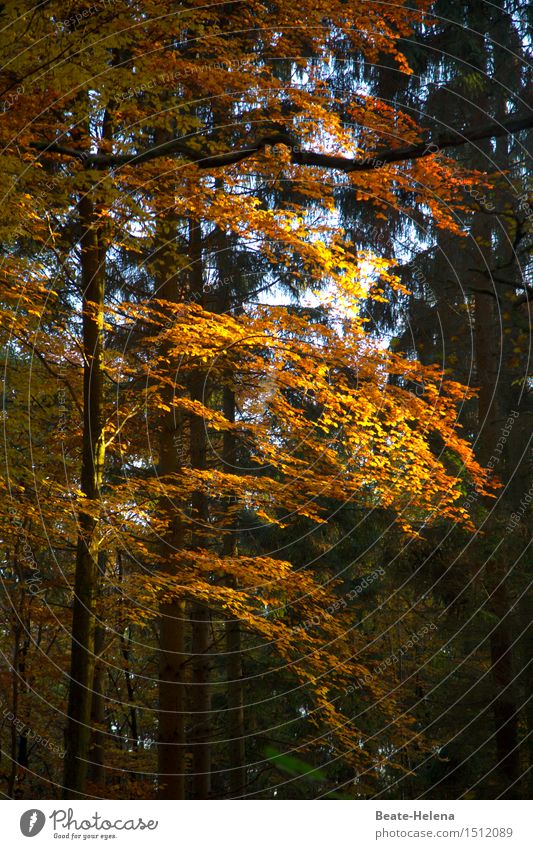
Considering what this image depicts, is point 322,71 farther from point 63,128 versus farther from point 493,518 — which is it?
point 493,518

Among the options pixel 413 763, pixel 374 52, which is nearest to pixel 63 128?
pixel 374 52

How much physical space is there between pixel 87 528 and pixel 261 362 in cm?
342
